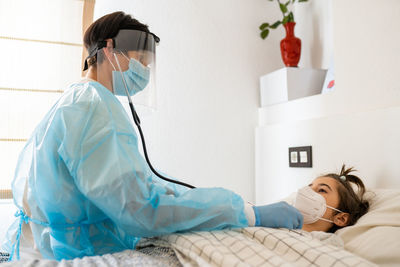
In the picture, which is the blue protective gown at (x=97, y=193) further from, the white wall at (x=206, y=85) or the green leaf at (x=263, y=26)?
the green leaf at (x=263, y=26)

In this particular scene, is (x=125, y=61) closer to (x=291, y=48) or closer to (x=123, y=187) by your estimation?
(x=123, y=187)

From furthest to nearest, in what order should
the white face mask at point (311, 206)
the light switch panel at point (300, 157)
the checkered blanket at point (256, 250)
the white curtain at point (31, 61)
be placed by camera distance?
the white curtain at point (31, 61), the light switch panel at point (300, 157), the white face mask at point (311, 206), the checkered blanket at point (256, 250)

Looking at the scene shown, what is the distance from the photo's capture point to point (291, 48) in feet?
7.92

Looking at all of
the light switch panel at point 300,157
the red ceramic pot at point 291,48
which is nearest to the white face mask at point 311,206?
the light switch panel at point 300,157

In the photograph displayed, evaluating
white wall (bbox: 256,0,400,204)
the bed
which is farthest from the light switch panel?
the bed

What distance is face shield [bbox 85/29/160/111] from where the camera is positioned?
132 cm

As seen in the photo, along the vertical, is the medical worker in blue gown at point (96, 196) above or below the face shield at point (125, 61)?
below

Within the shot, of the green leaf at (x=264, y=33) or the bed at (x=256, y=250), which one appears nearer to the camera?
the bed at (x=256, y=250)

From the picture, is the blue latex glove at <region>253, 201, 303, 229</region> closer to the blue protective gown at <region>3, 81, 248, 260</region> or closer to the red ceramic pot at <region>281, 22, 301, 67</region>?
the blue protective gown at <region>3, 81, 248, 260</region>

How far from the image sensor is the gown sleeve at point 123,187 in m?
1.00

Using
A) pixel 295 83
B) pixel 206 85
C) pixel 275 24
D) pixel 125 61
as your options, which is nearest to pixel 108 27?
pixel 125 61

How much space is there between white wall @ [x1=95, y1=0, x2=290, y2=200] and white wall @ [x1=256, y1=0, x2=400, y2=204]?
0.53 m

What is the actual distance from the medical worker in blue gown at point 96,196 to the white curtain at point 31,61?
104 cm

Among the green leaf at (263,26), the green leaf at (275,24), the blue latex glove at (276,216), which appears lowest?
the blue latex glove at (276,216)
